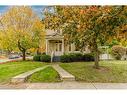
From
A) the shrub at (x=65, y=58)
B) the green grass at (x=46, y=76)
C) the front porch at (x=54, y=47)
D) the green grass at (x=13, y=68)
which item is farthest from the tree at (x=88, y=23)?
the green grass at (x=13, y=68)

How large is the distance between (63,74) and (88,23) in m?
1.16

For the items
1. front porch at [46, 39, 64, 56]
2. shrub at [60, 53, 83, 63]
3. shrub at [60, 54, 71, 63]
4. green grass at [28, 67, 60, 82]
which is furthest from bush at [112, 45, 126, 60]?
green grass at [28, 67, 60, 82]

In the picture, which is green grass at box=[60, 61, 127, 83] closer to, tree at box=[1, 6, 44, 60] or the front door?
the front door

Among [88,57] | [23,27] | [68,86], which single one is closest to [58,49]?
[88,57]

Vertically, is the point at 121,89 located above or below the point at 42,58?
below

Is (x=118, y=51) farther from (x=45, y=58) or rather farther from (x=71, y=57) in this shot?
(x=45, y=58)

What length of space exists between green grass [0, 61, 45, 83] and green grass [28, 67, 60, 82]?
0.19 m

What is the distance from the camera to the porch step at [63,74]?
316 inches

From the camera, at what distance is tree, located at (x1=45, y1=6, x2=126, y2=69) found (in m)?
7.89
